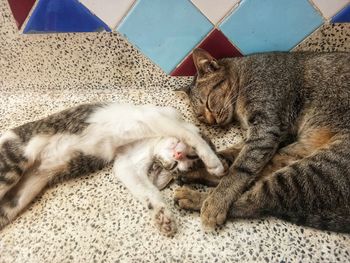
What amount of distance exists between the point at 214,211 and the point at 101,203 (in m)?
0.49

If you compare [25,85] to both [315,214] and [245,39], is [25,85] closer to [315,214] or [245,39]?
→ [245,39]

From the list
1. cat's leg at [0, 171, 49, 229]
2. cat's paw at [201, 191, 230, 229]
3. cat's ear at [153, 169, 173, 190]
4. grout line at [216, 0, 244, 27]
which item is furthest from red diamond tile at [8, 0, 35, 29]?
cat's paw at [201, 191, 230, 229]

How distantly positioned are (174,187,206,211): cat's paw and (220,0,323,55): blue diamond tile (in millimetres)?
750

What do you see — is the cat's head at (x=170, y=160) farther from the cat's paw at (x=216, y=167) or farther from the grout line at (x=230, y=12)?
the grout line at (x=230, y=12)

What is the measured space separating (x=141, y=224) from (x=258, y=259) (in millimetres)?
459

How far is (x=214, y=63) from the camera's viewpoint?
150cm

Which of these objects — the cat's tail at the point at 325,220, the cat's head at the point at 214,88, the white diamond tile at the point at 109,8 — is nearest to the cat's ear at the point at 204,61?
the cat's head at the point at 214,88

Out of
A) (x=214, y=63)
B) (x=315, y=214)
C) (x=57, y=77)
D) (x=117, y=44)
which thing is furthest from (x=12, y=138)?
(x=315, y=214)

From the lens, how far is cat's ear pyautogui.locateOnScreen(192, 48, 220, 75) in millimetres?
1487

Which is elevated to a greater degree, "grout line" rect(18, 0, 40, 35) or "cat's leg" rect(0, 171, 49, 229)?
"grout line" rect(18, 0, 40, 35)

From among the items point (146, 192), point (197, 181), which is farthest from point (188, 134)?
point (146, 192)

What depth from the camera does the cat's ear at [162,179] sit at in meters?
1.42

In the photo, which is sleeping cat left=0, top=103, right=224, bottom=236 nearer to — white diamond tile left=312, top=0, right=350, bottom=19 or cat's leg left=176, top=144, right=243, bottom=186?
cat's leg left=176, top=144, right=243, bottom=186

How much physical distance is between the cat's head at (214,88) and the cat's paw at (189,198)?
40 centimetres
